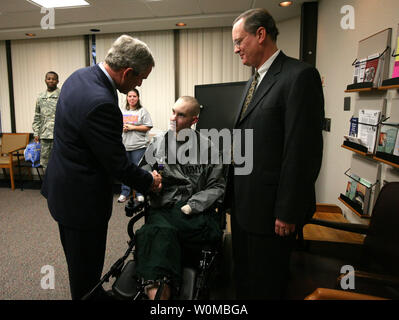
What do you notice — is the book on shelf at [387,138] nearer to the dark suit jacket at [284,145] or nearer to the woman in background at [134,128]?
the dark suit jacket at [284,145]

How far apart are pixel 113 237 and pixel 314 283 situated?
2137 mm

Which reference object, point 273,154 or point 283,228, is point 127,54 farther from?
point 283,228

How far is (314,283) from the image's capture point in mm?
1198

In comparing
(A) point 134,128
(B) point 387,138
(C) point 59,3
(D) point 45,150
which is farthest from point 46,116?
(B) point 387,138

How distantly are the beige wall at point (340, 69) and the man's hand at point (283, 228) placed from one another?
938 millimetres

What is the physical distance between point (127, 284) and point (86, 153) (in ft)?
2.27

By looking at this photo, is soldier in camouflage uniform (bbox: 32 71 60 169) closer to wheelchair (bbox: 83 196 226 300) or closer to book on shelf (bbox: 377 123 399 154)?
wheelchair (bbox: 83 196 226 300)

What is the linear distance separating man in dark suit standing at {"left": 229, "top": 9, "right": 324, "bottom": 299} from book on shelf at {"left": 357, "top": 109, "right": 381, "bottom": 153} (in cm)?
88

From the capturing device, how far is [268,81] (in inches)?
46.3

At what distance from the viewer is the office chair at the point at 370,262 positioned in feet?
3.84

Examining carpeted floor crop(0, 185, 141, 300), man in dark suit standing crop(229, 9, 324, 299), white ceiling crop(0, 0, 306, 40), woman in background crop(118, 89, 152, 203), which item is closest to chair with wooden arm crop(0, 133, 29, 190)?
carpeted floor crop(0, 185, 141, 300)

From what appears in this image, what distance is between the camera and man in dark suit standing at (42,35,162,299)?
113cm

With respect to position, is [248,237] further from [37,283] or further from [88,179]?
[37,283]

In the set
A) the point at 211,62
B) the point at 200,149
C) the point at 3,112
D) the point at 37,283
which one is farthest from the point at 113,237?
the point at 3,112
